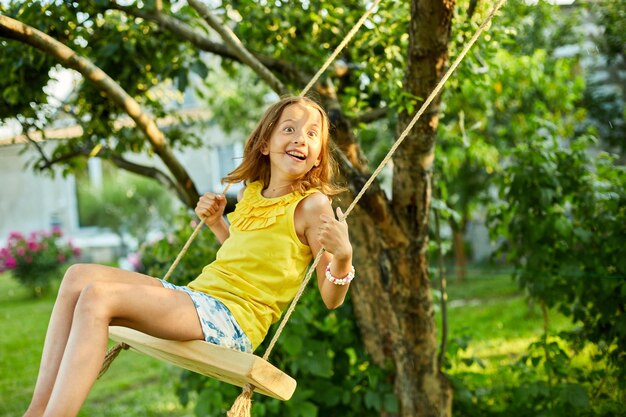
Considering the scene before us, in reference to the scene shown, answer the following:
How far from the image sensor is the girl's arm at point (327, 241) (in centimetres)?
201

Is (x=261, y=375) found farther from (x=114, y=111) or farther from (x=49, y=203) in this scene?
(x=49, y=203)

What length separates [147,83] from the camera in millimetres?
3840

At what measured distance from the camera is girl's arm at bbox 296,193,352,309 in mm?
2014

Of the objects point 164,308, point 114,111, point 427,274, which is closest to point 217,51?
point 114,111

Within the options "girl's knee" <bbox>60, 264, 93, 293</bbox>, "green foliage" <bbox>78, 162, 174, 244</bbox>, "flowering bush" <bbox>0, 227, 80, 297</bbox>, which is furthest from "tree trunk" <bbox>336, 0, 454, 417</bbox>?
"green foliage" <bbox>78, 162, 174, 244</bbox>

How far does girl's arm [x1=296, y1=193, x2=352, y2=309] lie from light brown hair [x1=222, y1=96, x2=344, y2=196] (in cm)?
11

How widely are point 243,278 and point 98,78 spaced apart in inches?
42.8

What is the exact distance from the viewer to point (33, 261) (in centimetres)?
1025

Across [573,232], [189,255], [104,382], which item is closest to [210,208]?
[189,255]

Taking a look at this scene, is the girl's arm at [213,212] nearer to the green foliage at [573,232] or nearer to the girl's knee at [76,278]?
the girl's knee at [76,278]

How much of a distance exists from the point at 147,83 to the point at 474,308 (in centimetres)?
448

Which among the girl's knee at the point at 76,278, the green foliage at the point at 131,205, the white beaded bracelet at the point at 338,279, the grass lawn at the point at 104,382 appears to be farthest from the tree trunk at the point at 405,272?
the green foliage at the point at 131,205

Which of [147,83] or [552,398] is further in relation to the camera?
[147,83]

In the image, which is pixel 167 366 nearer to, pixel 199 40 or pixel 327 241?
pixel 199 40
